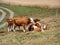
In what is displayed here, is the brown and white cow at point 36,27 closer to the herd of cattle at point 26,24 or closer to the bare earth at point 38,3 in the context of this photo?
the herd of cattle at point 26,24

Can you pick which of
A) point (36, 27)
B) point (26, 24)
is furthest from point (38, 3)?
point (36, 27)

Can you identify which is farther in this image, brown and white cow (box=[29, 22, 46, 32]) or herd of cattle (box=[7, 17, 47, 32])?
herd of cattle (box=[7, 17, 47, 32])

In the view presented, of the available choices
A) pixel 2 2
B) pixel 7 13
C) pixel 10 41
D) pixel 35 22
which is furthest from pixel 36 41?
pixel 2 2

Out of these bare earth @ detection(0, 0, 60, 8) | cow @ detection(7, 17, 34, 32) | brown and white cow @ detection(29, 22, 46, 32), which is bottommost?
brown and white cow @ detection(29, 22, 46, 32)

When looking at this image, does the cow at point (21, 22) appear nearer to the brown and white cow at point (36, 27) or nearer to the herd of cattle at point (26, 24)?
the herd of cattle at point (26, 24)

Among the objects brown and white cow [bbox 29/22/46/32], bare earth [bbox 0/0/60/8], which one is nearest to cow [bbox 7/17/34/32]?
brown and white cow [bbox 29/22/46/32]

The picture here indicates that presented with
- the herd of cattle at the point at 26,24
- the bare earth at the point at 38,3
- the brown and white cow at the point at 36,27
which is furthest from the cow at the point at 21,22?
the bare earth at the point at 38,3

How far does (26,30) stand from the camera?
45.7ft

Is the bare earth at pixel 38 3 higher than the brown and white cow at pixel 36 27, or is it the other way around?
the bare earth at pixel 38 3

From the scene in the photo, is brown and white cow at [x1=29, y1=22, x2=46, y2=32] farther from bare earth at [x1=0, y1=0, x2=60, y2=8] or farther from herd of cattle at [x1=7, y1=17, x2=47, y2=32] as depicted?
bare earth at [x1=0, y1=0, x2=60, y2=8]

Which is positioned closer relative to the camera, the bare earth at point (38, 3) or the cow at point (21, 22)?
the cow at point (21, 22)

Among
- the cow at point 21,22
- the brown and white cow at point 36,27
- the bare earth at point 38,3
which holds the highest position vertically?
the bare earth at point 38,3

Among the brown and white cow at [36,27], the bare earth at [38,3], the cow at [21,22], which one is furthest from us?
the bare earth at [38,3]

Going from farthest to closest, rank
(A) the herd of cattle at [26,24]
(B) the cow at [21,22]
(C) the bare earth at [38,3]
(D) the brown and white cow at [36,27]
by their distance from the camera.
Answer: (C) the bare earth at [38,3] < (B) the cow at [21,22] < (A) the herd of cattle at [26,24] < (D) the brown and white cow at [36,27]
